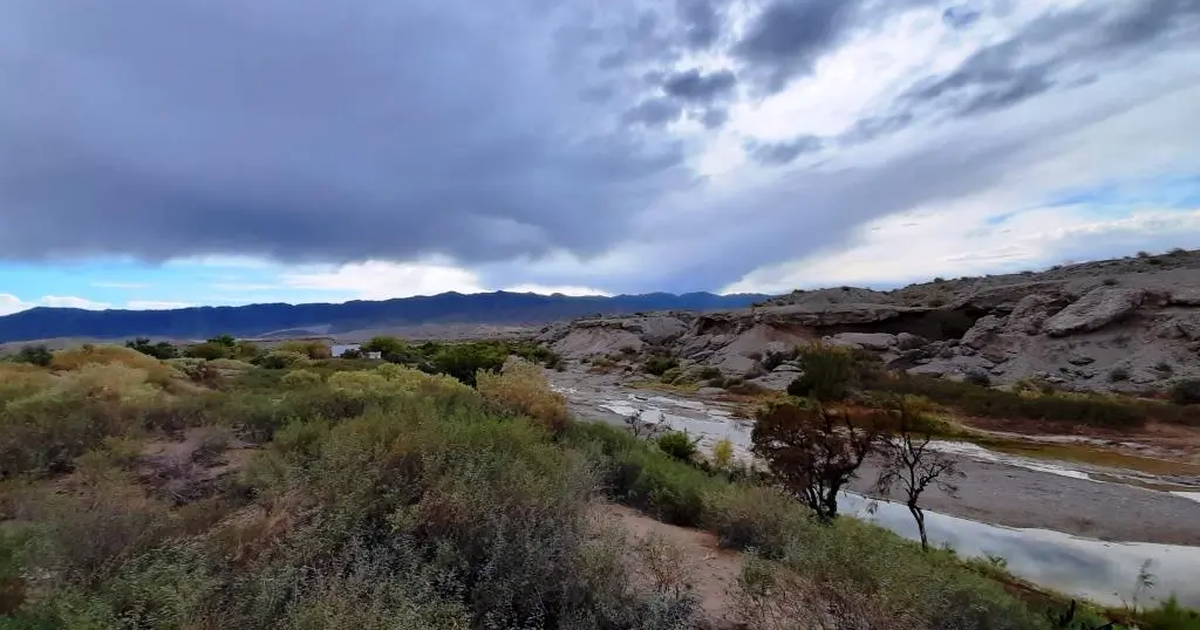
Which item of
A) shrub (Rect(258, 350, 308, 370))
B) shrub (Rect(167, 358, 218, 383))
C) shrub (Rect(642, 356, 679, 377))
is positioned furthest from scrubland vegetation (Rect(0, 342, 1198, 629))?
shrub (Rect(642, 356, 679, 377))

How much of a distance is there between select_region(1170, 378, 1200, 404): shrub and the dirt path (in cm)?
2864

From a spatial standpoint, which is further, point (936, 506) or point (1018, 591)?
point (936, 506)

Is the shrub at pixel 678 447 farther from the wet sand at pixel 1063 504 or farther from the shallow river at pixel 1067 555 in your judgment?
the wet sand at pixel 1063 504

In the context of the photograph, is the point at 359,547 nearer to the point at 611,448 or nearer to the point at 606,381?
the point at 611,448

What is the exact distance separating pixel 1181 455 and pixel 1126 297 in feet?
54.4

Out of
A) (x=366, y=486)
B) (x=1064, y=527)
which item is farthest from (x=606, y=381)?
(x=366, y=486)

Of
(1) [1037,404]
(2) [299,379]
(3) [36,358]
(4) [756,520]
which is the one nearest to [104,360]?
(3) [36,358]

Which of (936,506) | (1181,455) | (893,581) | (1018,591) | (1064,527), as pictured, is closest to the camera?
(893,581)

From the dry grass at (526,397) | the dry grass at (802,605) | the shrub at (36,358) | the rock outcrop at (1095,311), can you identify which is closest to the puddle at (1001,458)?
the dry grass at (526,397)

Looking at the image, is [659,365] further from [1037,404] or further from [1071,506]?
[1071,506]

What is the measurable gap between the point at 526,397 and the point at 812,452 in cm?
550

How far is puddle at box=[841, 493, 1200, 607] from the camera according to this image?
10898mm

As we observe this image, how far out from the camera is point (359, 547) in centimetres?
457

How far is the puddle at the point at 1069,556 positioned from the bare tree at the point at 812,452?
3.32 ft
